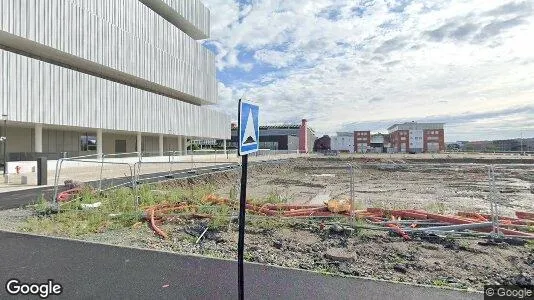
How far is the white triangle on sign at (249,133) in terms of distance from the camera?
3.02 meters

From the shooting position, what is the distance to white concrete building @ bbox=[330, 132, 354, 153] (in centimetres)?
11362

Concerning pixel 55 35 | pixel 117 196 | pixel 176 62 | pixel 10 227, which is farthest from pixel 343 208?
pixel 176 62

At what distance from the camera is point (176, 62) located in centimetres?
4938

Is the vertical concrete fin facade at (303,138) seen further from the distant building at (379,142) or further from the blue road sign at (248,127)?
the blue road sign at (248,127)

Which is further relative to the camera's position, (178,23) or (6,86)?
(178,23)

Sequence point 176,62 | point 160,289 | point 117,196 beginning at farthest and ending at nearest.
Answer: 1. point 176,62
2. point 117,196
3. point 160,289

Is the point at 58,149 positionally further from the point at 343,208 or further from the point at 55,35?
the point at 343,208

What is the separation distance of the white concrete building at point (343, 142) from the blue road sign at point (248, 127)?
112 metres

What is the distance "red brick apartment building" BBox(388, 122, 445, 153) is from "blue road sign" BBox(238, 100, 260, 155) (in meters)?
107

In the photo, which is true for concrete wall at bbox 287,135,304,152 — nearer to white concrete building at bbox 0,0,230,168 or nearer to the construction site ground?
white concrete building at bbox 0,0,230,168

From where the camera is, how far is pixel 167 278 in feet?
16.9

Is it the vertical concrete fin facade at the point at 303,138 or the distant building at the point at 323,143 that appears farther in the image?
the distant building at the point at 323,143

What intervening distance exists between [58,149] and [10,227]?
3275cm

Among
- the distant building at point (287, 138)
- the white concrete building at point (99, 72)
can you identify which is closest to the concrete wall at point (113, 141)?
the white concrete building at point (99, 72)
